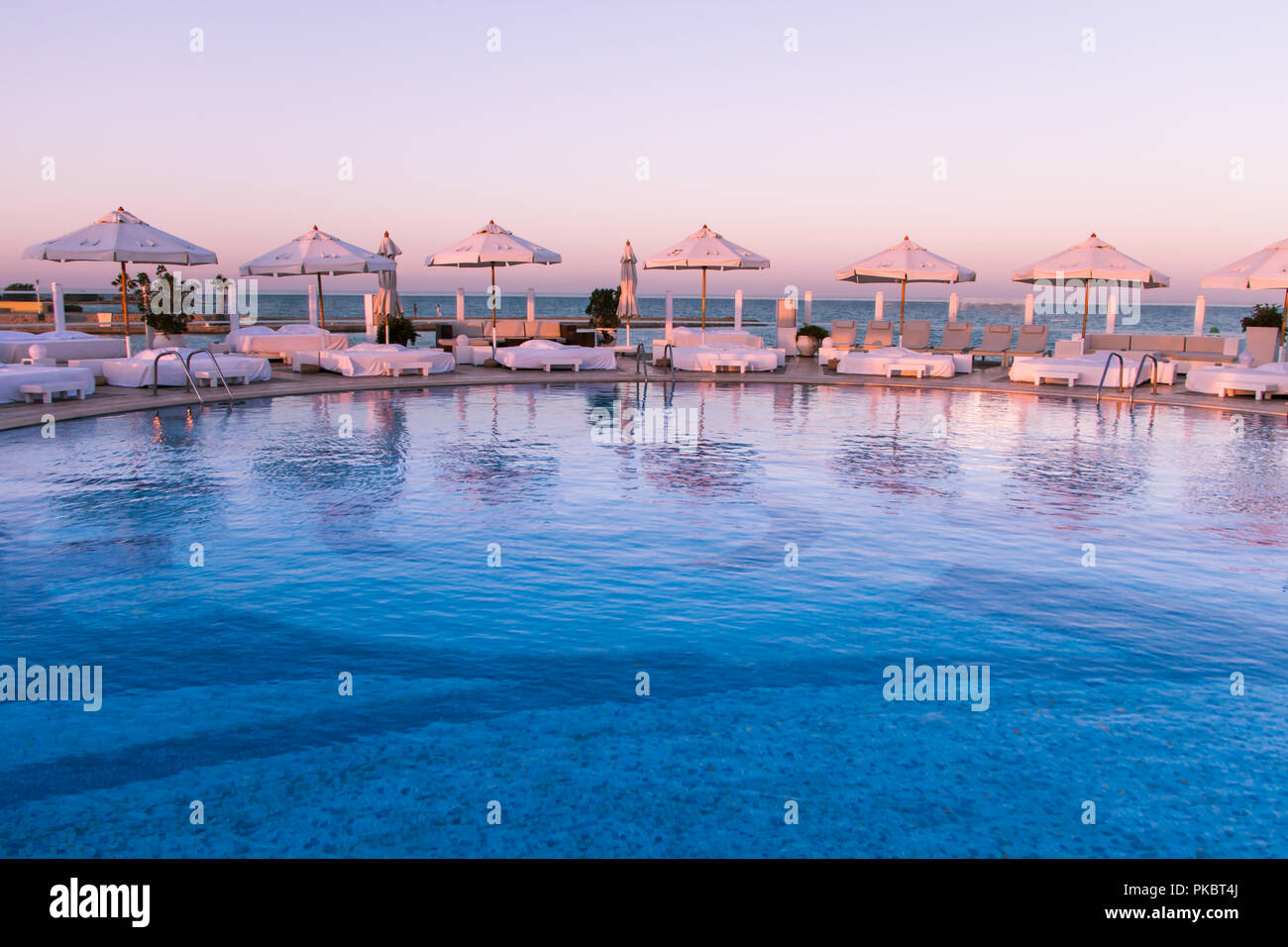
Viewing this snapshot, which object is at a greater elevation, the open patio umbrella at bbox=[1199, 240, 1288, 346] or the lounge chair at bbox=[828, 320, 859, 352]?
the open patio umbrella at bbox=[1199, 240, 1288, 346]

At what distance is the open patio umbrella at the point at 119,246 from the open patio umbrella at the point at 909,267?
14.9 meters

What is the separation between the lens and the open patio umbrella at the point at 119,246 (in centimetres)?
1551

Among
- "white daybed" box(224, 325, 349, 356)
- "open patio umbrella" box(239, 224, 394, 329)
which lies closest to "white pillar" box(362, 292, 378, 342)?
"white daybed" box(224, 325, 349, 356)

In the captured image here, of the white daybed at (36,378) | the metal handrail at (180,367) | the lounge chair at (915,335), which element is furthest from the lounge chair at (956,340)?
the white daybed at (36,378)

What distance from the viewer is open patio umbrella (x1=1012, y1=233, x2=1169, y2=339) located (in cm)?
1797

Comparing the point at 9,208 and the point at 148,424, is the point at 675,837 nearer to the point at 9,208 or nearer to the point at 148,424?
the point at 148,424

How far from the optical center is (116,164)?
72.2ft

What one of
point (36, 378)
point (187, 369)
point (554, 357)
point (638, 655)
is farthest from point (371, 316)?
point (638, 655)

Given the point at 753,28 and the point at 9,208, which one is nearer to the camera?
the point at 753,28

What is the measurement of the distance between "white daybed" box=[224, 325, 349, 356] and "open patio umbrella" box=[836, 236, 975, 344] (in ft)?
41.4

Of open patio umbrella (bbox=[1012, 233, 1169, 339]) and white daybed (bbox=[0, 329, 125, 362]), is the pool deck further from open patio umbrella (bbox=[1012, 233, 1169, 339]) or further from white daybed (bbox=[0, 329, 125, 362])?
open patio umbrella (bbox=[1012, 233, 1169, 339])

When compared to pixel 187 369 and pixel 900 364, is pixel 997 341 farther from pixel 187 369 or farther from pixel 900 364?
pixel 187 369
